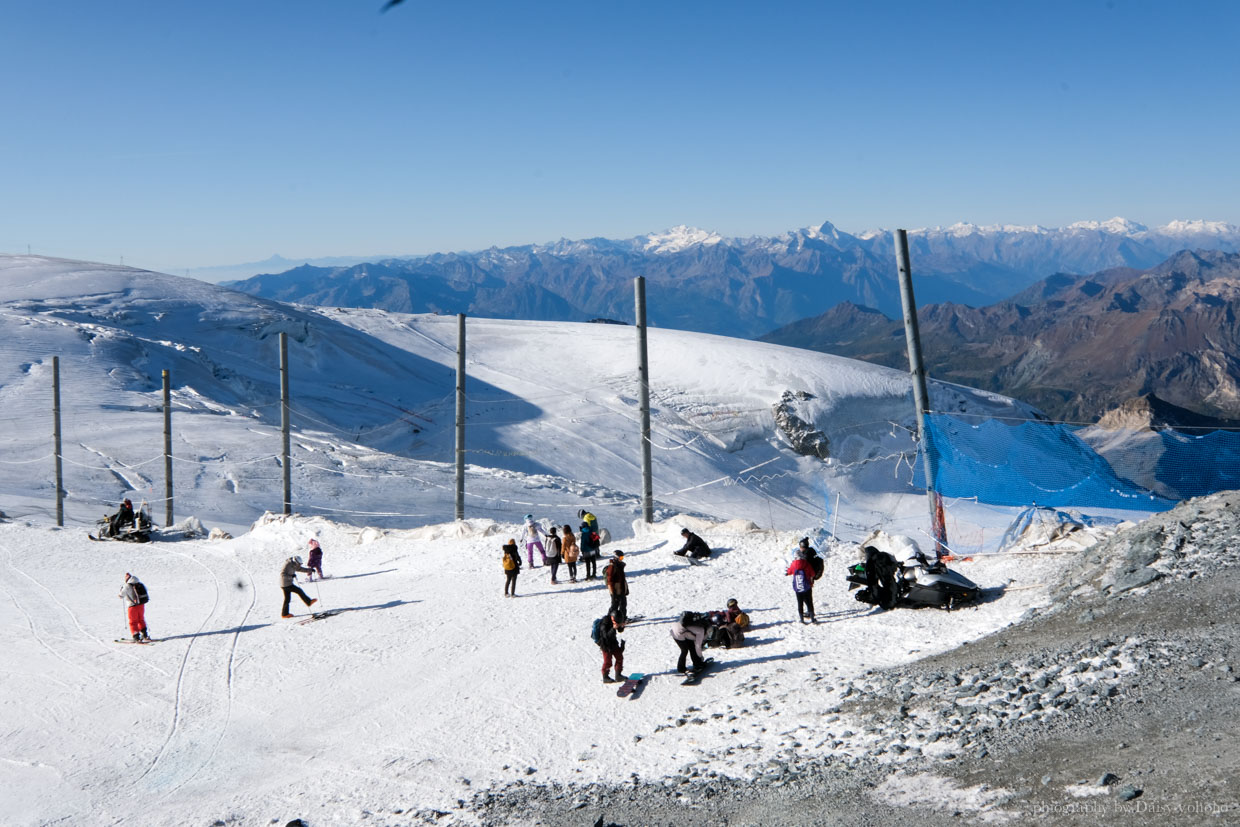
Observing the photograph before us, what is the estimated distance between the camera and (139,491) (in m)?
34.4

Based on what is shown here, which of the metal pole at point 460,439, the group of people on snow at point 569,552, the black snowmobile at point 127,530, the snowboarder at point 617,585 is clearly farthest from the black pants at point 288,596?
the black snowmobile at point 127,530

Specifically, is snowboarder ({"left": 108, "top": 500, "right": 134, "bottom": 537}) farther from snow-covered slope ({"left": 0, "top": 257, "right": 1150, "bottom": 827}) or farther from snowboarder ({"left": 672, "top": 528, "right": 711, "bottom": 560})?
snowboarder ({"left": 672, "top": 528, "right": 711, "bottom": 560})

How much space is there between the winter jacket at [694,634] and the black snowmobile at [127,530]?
61.4 ft

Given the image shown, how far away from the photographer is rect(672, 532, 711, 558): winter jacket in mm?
18875

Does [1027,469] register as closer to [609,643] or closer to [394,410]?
[609,643]

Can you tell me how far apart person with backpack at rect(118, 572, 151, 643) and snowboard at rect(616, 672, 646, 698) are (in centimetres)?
936

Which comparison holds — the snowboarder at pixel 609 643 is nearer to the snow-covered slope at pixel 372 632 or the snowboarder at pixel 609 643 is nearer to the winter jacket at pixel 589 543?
the snow-covered slope at pixel 372 632

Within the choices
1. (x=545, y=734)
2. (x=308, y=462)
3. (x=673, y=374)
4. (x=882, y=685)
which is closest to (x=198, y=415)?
(x=308, y=462)

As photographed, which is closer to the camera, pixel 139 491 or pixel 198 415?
pixel 139 491

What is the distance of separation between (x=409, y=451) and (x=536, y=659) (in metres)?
36.1

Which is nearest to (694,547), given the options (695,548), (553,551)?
(695,548)

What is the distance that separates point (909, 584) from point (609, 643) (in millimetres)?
5325

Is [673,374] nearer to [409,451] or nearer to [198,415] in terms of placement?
[409,451]

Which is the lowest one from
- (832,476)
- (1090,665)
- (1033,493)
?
(832,476)
